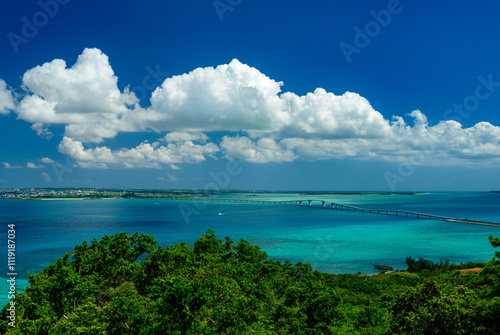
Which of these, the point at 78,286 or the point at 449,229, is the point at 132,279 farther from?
the point at 449,229

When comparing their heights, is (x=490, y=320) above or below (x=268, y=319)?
above

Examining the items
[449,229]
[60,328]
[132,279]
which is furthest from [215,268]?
[449,229]

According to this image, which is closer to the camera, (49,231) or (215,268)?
(215,268)

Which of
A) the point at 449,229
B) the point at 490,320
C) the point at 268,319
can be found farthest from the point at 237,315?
the point at 449,229

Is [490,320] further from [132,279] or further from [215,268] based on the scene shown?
[132,279]

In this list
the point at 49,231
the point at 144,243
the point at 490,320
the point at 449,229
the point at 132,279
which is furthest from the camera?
the point at 449,229

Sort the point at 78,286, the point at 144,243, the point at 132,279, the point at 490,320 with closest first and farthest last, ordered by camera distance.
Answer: the point at 490,320 < the point at 78,286 < the point at 132,279 < the point at 144,243

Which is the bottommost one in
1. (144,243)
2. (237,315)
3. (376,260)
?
(376,260)
